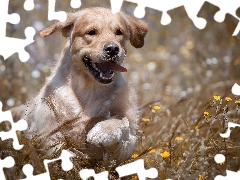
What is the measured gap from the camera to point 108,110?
16.8 ft

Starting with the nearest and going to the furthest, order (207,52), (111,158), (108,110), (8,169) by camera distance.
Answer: (8,169)
(111,158)
(108,110)
(207,52)

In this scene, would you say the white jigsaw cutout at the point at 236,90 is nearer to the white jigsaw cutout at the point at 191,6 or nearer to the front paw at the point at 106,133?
the white jigsaw cutout at the point at 191,6

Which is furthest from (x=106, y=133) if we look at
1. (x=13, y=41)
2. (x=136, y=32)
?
(x=136, y=32)

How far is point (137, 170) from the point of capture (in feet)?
14.2

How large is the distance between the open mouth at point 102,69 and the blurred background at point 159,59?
722mm

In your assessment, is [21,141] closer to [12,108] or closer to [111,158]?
[111,158]

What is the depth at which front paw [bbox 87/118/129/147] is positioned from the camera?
464 cm

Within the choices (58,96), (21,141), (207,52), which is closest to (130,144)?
(58,96)

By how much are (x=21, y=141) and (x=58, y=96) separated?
984 millimetres

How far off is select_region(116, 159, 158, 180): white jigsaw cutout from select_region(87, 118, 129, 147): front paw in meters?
0.27

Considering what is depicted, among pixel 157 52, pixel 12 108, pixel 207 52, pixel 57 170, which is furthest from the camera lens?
pixel 157 52

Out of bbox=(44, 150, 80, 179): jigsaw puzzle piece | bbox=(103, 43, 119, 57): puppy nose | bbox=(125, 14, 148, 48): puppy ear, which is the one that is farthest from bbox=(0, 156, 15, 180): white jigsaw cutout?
bbox=(125, 14, 148, 48): puppy ear

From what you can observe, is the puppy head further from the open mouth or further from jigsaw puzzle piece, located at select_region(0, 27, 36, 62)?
jigsaw puzzle piece, located at select_region(0, 27, 36, 62)

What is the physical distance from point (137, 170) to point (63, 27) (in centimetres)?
163
